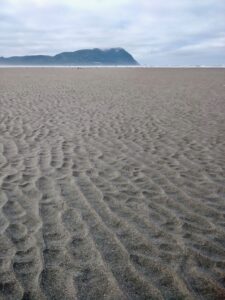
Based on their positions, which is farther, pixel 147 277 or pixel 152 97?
pixel 152 97

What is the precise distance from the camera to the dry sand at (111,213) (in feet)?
10.6

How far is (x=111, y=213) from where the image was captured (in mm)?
4551

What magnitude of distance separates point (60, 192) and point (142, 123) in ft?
19.0

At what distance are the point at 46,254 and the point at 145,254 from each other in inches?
37.7

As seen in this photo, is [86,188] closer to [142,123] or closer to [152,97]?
[142,123]

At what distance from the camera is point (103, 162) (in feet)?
22.0

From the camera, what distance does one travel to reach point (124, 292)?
3.08m

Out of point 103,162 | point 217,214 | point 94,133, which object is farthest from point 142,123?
point 217,214

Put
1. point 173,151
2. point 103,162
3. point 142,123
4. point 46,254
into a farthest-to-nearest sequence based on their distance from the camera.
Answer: point 142,123 < point 173,151 < point 103,162 < point 46,254

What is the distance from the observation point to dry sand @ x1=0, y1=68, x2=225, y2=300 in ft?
10.6

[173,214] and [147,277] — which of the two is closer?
[147,277]

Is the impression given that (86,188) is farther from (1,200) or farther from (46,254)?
(46,254)

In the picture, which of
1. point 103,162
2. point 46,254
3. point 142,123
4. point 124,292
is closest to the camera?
point 124,292

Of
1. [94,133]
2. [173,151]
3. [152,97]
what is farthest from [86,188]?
[152,97]
